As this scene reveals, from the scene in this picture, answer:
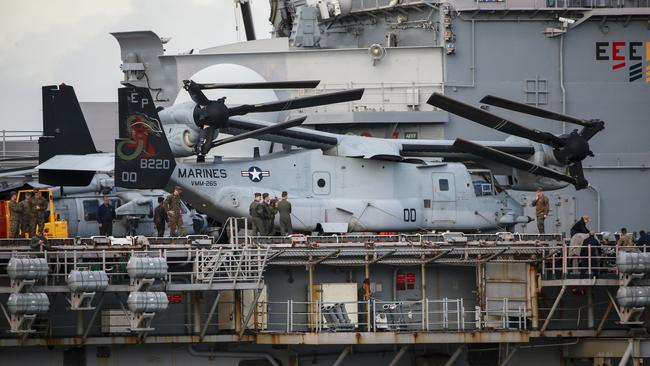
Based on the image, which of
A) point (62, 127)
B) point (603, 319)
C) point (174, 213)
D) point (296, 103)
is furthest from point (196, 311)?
point (603, 319)

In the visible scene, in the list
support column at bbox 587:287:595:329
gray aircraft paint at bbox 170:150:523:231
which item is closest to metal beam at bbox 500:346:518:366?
support column at bbox 587:287:595:329

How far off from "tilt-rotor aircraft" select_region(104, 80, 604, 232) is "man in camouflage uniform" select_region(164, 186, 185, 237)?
28.7 inches

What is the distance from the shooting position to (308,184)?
120 feet

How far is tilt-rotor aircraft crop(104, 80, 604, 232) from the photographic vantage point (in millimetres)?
33375

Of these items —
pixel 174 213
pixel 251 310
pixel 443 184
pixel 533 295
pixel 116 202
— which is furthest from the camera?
pixel 443 184

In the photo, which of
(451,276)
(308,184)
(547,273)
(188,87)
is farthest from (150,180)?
(547,273)

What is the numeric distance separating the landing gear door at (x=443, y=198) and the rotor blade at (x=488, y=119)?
207cm

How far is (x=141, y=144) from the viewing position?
3316 centimetres

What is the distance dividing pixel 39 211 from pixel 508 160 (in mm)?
12317

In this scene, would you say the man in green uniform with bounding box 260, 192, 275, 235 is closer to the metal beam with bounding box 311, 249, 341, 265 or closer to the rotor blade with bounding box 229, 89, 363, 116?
the rotor blade with bounding box 229, 89, 363, 116

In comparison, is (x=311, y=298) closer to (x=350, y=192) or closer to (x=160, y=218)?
(x=160, y=218)

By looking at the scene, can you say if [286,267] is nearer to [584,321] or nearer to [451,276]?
[451,276]

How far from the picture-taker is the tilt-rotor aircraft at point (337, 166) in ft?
109

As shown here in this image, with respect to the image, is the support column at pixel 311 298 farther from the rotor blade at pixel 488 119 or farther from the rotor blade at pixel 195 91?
the rotor blade at pixel 488 119
